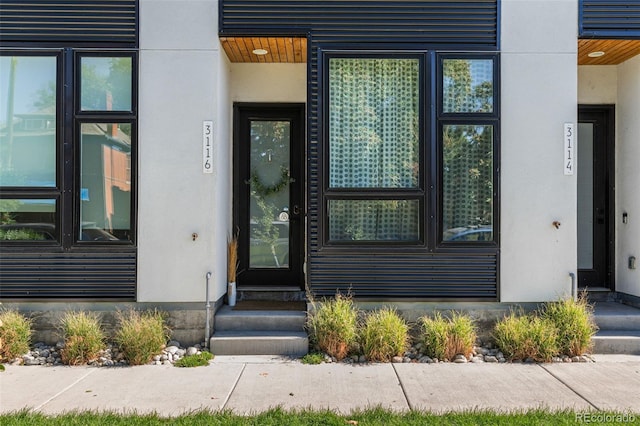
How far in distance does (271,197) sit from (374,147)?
5.54ft

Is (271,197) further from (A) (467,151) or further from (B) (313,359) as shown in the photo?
(A) (467,151)

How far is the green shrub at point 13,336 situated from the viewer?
4656 mm

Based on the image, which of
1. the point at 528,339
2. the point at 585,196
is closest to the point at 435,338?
the point at 528,339

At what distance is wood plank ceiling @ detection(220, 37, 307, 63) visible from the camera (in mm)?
5230

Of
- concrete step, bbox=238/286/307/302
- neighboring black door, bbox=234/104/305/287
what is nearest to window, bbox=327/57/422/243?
neighboring black door, bbox=234/104/305/287

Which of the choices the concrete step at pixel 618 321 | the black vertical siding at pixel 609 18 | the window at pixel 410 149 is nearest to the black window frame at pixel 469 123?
the window at pixel 410 149

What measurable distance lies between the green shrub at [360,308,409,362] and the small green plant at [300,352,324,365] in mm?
451

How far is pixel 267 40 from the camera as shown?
207 inches

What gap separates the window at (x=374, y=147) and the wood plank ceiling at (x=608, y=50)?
201 cm

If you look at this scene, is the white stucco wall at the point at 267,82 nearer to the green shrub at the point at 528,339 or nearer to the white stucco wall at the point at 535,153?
the white stucco wall at the point at 535,153

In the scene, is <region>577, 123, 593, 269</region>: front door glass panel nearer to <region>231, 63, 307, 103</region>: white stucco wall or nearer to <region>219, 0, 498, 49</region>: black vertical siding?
<region>219, 0, 498, 49</region>: black vertical siding

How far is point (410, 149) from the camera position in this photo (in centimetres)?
522

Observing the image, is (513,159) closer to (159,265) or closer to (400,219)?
(400,219)

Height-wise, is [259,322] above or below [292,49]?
below
